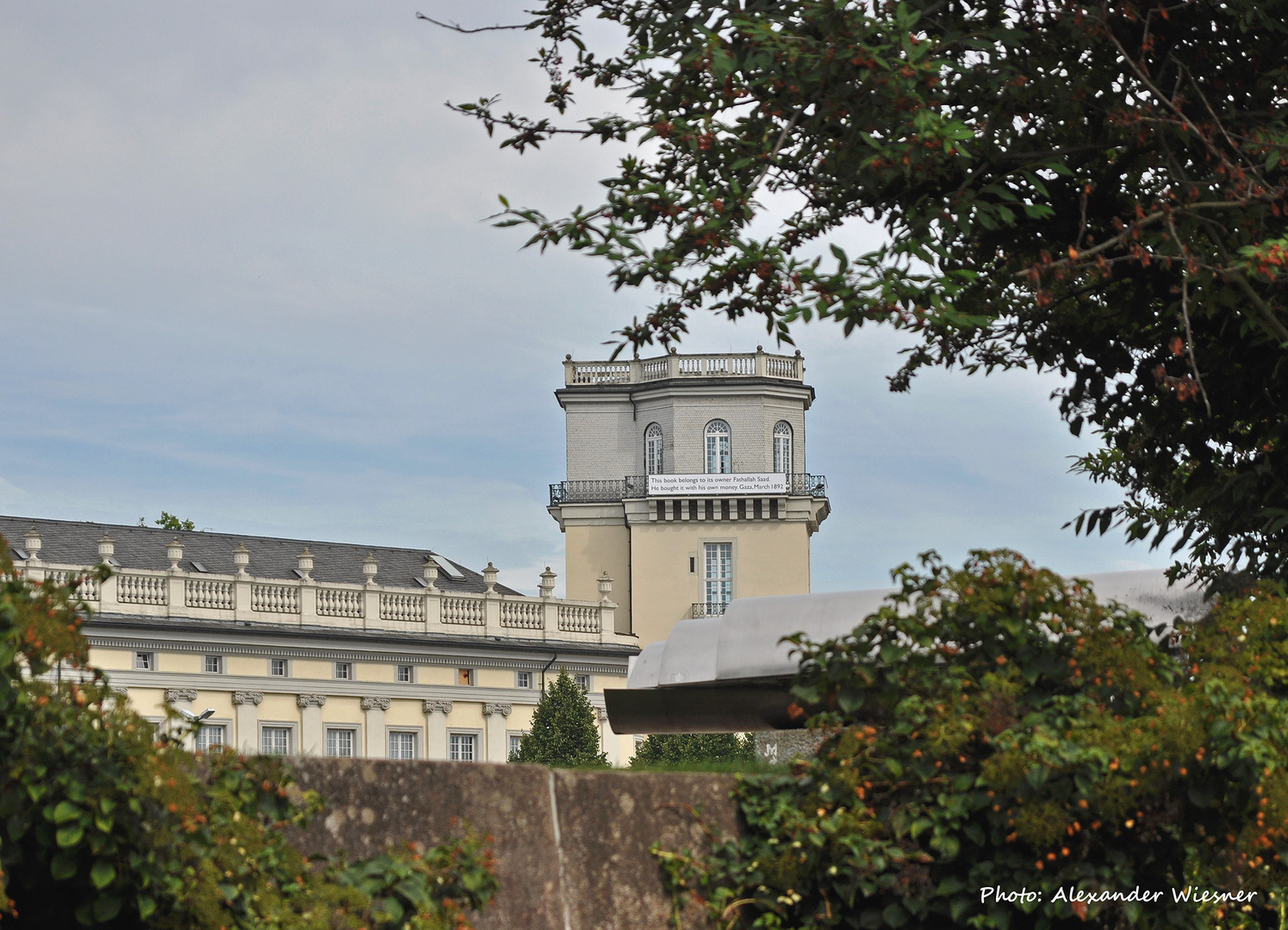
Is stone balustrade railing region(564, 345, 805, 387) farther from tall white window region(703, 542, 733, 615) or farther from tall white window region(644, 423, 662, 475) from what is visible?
tall white window region(703, 542, 733, 615)

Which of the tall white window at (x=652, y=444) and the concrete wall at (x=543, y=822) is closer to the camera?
the concrete wall at (x=543, y=822)

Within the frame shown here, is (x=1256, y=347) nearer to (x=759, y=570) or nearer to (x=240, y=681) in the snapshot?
(x=240, y=681)

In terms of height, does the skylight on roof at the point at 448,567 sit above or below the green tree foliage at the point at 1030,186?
above

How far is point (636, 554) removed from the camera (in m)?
72.9

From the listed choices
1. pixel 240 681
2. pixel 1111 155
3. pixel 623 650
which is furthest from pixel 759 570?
pixel 1111 155

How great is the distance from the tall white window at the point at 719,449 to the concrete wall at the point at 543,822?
68412mm

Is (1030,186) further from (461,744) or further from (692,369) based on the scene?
(692,369)

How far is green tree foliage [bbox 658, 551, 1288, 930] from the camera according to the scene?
4359 millimetres

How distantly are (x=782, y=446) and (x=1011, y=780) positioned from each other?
2789 inches

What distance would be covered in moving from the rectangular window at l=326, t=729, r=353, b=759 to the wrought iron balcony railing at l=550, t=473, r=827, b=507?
22065mm

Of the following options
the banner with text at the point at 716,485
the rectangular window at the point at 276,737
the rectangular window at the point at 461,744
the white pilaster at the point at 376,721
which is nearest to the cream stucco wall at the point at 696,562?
the banner with text at the point at 716,485

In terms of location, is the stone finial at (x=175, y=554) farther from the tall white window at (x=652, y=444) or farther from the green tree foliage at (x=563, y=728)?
the tall white window at (x=652, y=444)

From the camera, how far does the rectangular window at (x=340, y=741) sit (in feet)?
177

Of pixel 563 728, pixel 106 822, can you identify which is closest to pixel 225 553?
pixel 563 728
